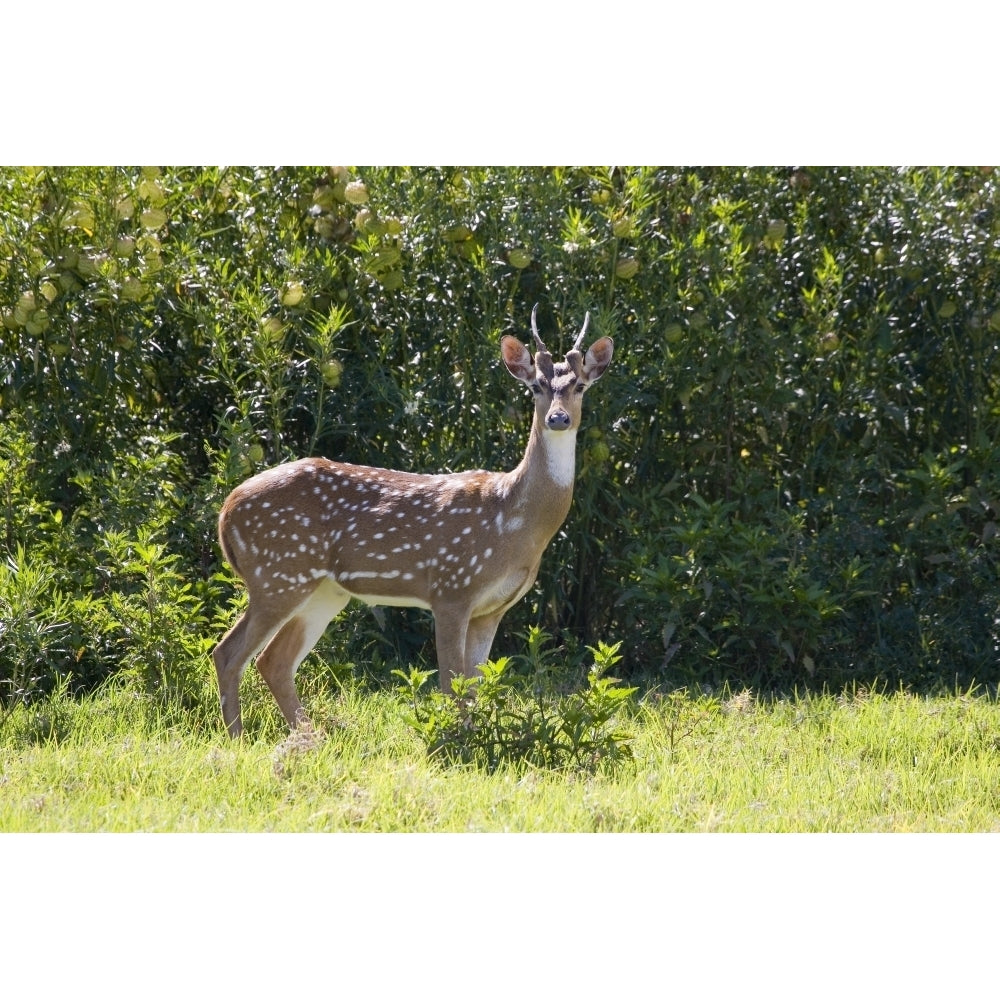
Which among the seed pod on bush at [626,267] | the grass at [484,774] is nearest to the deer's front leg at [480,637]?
the grass at [484,774]

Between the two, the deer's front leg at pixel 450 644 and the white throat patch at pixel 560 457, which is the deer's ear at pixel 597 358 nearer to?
the white throat patch at pixel 560 457

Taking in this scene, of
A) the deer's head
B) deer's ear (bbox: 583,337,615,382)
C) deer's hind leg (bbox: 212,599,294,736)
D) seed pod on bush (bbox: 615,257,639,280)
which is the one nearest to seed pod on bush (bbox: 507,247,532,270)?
seed pod on bush (bbox: 615,257,639,280)

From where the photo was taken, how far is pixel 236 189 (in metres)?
8.54

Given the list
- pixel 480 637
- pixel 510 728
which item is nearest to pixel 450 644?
pixel 480 637

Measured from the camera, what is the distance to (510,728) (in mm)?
6188

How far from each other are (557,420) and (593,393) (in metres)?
1.63

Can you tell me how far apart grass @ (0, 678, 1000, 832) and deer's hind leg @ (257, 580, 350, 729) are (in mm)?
138

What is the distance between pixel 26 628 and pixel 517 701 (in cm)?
238

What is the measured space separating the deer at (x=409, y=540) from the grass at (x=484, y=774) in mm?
452

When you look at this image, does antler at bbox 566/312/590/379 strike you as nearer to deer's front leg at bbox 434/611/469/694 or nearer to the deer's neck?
the deer's neck

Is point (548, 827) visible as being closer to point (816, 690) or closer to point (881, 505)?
point (816, 690)

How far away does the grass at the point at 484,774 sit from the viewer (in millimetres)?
5461

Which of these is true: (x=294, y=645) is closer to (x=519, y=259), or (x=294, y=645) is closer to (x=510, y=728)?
(x=510, y=728)

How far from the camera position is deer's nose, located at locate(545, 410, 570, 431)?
6.45m
